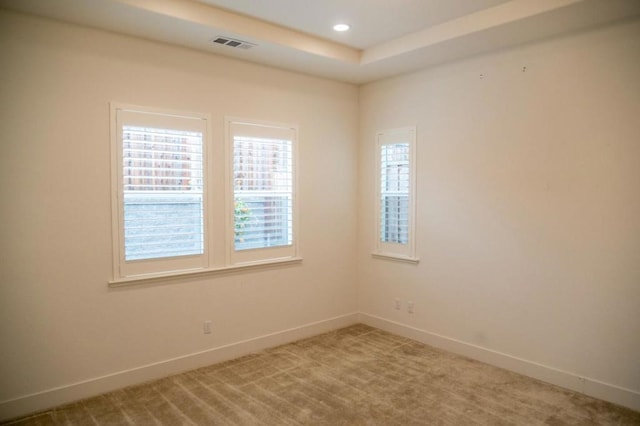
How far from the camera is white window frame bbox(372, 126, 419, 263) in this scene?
185 inches

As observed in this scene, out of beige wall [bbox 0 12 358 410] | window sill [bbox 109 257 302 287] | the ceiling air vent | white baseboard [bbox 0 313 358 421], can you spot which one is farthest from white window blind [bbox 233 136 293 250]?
white baseboard [bbox 0 313 358 421]

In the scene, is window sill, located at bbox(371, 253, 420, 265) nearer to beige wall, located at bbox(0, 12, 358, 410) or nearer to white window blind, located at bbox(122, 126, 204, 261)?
beige wall, located at bbox(0, 12, 358, 410)

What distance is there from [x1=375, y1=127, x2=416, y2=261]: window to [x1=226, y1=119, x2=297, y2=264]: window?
106cm

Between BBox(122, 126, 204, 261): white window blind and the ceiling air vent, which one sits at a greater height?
the ceiling air vent

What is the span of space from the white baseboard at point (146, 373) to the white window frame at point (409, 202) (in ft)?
3.57

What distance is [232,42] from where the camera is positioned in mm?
3764

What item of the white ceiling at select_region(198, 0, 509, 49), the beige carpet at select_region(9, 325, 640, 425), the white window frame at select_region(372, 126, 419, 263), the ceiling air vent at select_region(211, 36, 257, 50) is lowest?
the beige carpet at select_region(9, 325, 640, 425)

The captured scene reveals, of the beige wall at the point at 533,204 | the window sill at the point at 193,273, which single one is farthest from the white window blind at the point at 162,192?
the beige wall at the point at 533,204

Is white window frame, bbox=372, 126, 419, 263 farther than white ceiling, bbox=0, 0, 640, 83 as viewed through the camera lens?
Yes

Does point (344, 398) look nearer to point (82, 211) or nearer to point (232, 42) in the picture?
point (82, 211)

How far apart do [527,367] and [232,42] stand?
12.6 feet

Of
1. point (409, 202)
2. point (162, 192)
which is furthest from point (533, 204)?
point (162, 192)

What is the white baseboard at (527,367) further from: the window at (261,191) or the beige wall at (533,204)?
the window at (261,191)

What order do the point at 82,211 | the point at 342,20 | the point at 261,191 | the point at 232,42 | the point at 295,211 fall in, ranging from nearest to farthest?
the point at 82,211 < the point at 342,20 < the point at 232,42 < the point at 261,191 < the point at 295,211
